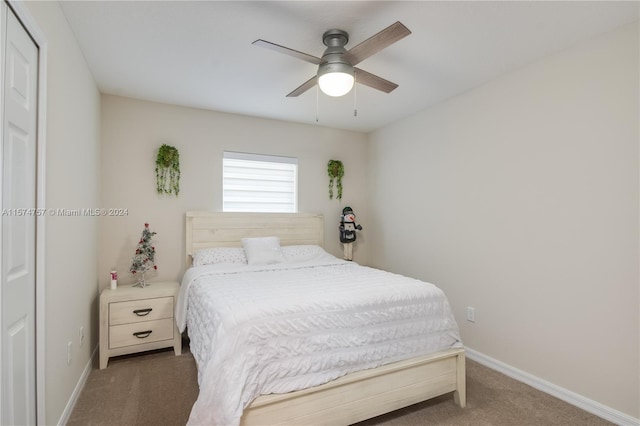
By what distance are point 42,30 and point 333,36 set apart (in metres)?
1.55

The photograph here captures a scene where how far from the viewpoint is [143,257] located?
3.11 metres

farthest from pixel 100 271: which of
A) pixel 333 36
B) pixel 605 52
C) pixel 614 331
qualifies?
pixel 605 52

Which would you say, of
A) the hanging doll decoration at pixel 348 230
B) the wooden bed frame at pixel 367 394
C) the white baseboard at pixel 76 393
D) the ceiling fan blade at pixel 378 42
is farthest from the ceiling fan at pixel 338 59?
the white baseboard at pixel 76 393

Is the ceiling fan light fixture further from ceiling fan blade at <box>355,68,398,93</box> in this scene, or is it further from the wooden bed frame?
the wooden bed frame

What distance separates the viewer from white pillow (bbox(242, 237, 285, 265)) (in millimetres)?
3324

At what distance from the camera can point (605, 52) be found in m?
2.13

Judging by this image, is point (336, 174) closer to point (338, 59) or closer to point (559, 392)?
point (338, 59)

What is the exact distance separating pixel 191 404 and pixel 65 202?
1.51m

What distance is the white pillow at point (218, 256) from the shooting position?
10.7 feet

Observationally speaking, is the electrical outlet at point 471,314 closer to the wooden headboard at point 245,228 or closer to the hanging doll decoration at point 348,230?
the hanging doll decoration at point 348,230

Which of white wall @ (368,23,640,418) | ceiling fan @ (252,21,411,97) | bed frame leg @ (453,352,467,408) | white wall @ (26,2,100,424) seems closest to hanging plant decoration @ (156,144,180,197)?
white wall @ (26,2,100,424)

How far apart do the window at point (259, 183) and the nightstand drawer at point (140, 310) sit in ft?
4.00

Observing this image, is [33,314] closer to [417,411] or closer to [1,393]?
[1,393]

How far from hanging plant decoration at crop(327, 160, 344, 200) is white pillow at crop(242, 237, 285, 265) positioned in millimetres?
1199
